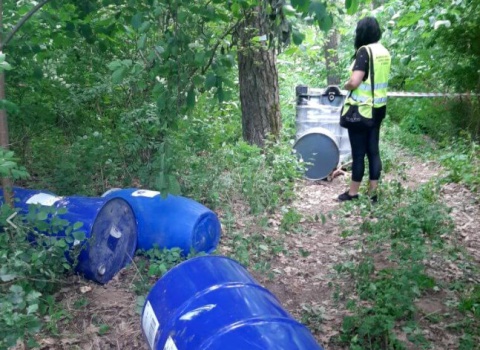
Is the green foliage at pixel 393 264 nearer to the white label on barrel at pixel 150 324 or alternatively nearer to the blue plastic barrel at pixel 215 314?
the blue plastic barrel at pixel 215 314

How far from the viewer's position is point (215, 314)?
2.09 m

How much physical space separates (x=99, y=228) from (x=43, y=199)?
543 mm

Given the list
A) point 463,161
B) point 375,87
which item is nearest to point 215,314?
point 375,87

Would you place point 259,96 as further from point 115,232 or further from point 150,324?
point 150,324

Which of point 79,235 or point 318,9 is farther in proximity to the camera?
point 79,235

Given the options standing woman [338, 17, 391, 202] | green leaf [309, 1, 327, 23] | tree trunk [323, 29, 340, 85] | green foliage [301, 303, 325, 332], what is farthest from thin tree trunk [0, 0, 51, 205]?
tree trunk [323, 29, 340, 85]

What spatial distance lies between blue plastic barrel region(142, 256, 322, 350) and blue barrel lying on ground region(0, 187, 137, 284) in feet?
3.54

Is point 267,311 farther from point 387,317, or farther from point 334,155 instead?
point 334,155

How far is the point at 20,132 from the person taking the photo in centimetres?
472

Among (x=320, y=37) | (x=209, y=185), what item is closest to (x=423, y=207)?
(x=209, y=185)

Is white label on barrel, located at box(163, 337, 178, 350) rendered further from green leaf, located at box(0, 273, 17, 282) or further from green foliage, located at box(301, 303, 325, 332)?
green foliage, located at box(301, 303, 325, 332)

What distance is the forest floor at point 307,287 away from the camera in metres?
3.01

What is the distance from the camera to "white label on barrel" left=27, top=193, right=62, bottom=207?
3638 mm

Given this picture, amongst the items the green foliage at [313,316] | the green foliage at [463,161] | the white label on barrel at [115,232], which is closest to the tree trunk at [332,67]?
the green foliage at [463,161]
